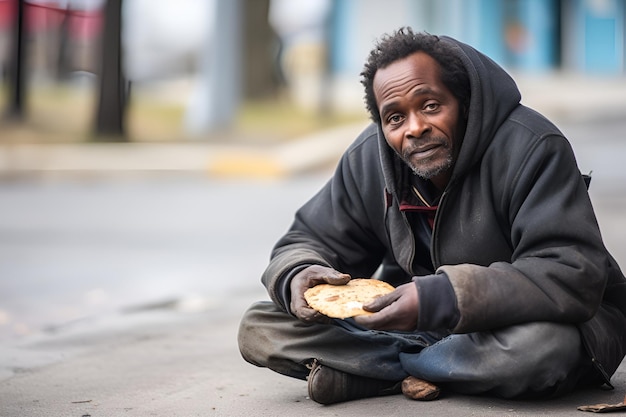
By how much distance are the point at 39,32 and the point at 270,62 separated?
1186 cm

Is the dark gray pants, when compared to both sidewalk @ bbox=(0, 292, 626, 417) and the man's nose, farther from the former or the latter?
the man's nose

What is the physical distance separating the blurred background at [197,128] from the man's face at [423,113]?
2.72 meters

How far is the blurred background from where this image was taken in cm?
780

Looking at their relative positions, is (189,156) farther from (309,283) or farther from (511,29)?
(511,29)

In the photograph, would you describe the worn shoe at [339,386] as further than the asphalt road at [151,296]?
No

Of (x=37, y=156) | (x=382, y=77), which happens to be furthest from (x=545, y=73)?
(x=382, y=77)

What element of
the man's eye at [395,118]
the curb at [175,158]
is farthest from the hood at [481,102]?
the curb at [175,158]

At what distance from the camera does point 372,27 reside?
27.3 m

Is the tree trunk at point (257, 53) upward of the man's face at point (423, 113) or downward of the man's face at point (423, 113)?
downward

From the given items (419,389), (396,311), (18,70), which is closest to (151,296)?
(419,389)

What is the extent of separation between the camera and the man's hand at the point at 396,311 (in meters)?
3.32

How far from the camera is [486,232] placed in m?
3.69

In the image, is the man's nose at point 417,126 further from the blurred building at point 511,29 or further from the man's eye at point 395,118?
the blurred building at point 511,29

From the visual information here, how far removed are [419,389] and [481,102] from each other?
0.95 metres
